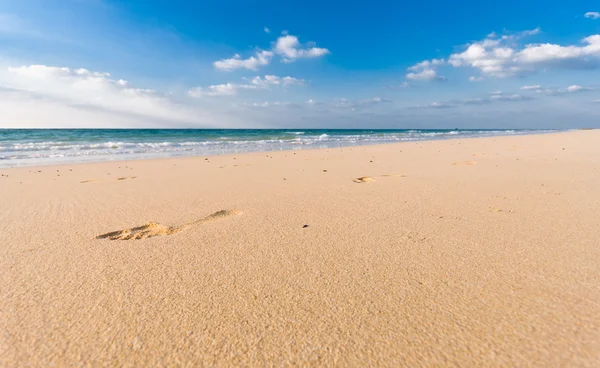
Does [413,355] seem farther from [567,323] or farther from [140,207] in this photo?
[140,207]

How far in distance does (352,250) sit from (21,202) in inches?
141

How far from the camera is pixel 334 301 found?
136 centimetres

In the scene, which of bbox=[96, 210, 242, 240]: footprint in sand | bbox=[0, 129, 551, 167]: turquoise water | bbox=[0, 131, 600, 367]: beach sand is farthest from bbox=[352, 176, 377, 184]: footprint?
bbox=[0, 129, 551, 167]: turquoise water

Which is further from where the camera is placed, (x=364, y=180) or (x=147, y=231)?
(x=364, y=180)

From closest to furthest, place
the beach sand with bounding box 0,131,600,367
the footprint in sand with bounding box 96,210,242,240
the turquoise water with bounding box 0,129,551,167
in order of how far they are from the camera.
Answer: the beach sand with bounding box 0,131,600,367
the footprint in sand with bounding box 96,210,242,240
the turquoise water with bounding box 0,129,551,167

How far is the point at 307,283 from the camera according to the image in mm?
1524

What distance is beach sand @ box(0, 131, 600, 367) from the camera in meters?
1.09

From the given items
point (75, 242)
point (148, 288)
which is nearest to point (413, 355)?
point (148, 288)

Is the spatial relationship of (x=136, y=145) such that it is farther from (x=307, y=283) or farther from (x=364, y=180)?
(x=307, y=283)

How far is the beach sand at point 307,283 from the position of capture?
1094mm

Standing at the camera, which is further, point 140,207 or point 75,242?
point 140,207

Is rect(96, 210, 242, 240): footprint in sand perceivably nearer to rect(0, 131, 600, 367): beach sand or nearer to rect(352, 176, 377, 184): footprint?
rect(0, 131, 600, 367): beach sand

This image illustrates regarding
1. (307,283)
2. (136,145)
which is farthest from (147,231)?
(136,145)

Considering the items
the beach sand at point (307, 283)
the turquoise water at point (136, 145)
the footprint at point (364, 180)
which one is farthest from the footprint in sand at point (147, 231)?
the turquoise water at point (136, 145)
